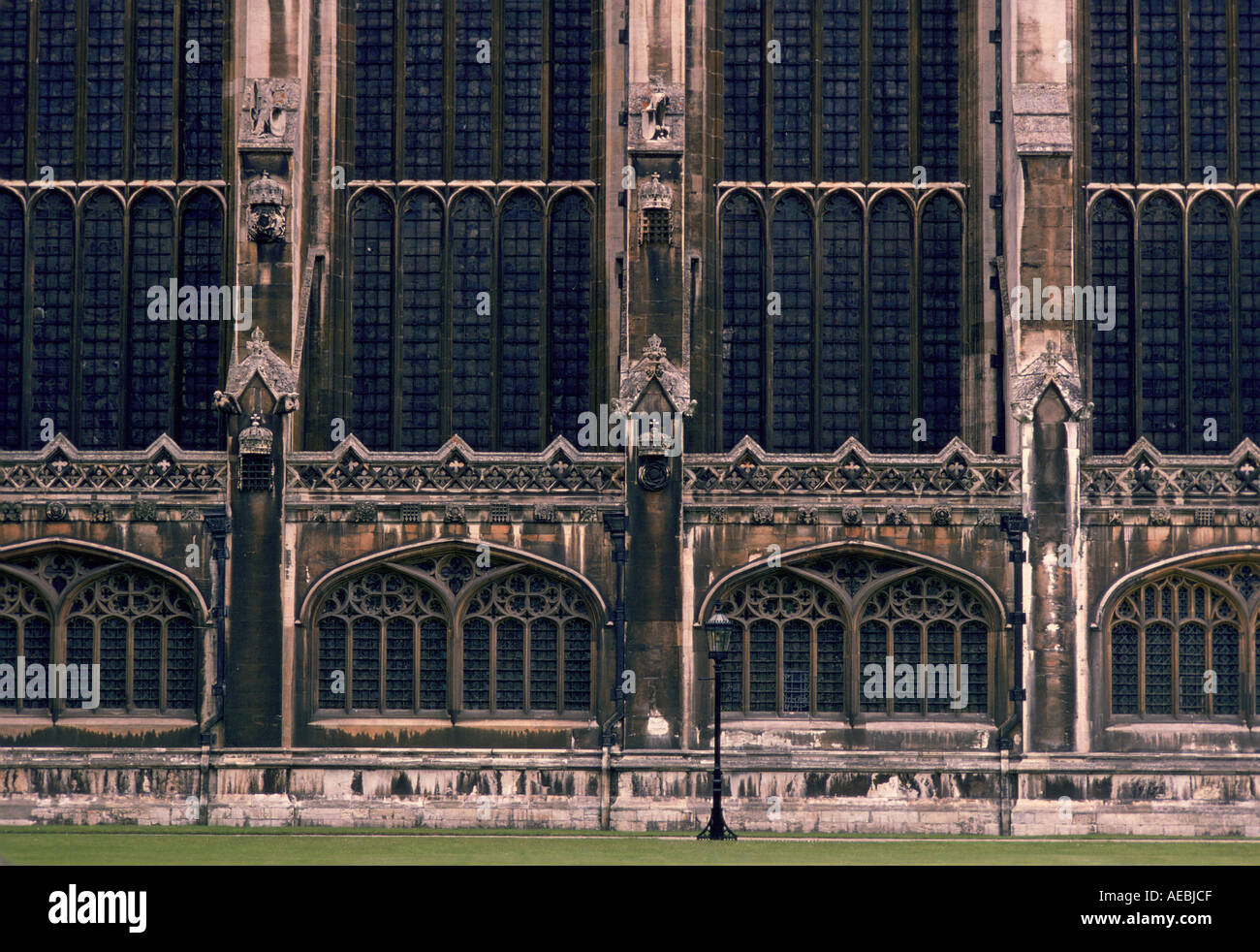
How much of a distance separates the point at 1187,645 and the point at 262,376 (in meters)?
17.6

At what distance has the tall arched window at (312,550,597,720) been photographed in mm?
35438

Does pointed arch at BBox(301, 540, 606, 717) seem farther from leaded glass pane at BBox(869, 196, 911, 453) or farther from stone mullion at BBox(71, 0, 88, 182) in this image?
stone mullion at BBox(71, 0, 88, 182)

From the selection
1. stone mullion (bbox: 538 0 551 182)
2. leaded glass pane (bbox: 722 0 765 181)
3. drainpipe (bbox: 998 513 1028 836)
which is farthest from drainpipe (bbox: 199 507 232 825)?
drainpipe (bbox: 998 513 1028 836)

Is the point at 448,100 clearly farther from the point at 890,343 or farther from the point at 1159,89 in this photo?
the point at 1159,89

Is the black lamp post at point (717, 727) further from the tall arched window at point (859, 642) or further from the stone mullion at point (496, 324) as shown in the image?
the stone mullion at point (496, 324)

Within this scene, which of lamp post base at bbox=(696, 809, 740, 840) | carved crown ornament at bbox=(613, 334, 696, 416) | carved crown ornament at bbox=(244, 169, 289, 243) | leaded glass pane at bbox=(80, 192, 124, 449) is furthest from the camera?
leaded glass pane at bbox=(80, 192, 124, 449)

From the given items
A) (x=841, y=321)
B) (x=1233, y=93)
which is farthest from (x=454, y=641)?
(x=1233, y=93)

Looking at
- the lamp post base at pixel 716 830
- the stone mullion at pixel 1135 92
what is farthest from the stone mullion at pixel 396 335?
the stone mullion at pixel 1135 92

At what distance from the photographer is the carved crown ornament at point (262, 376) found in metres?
35.0

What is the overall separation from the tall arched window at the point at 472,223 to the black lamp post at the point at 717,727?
6.33 meters

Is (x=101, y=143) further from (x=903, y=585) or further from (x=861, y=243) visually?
(x=903, y=585)

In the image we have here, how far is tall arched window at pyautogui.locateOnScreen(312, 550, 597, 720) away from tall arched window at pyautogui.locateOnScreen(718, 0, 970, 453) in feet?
16.9

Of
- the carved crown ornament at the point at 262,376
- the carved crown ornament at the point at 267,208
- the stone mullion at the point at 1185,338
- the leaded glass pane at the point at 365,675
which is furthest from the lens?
the stone mullion at the point at 1185,338

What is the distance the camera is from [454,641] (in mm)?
35438
